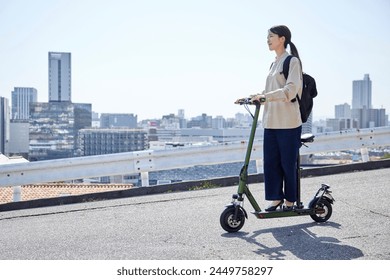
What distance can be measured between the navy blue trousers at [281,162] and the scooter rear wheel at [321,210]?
21cm

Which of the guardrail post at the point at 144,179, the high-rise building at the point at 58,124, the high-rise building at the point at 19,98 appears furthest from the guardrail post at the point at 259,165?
the high-rise building at the point at 58,124

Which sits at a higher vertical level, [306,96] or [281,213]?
[306,96]

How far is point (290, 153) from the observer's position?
4.45 metres

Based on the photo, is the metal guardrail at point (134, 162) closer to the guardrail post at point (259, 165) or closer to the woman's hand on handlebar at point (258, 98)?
the guardrail post at point (259, 165)

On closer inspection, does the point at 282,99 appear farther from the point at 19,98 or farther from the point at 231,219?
the point at 19,98

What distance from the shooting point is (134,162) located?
23.0 feet

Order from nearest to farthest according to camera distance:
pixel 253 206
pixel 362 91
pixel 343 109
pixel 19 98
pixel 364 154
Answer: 1. pixel 253 206
2. pixel 362 91
3. pixel 364 154
4. pixel 343 109
5. pixel 19 98


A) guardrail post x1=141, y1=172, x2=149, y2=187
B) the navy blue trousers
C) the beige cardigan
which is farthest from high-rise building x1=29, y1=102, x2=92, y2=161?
the beige cardigan

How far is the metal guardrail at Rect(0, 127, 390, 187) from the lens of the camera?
6.59 m

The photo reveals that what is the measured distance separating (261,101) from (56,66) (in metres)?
97.9

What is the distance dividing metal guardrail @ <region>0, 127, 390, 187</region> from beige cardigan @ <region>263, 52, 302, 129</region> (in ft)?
9.36

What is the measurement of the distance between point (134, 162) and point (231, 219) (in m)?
3.05

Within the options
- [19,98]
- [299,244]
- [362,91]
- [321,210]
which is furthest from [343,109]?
[19,98]
